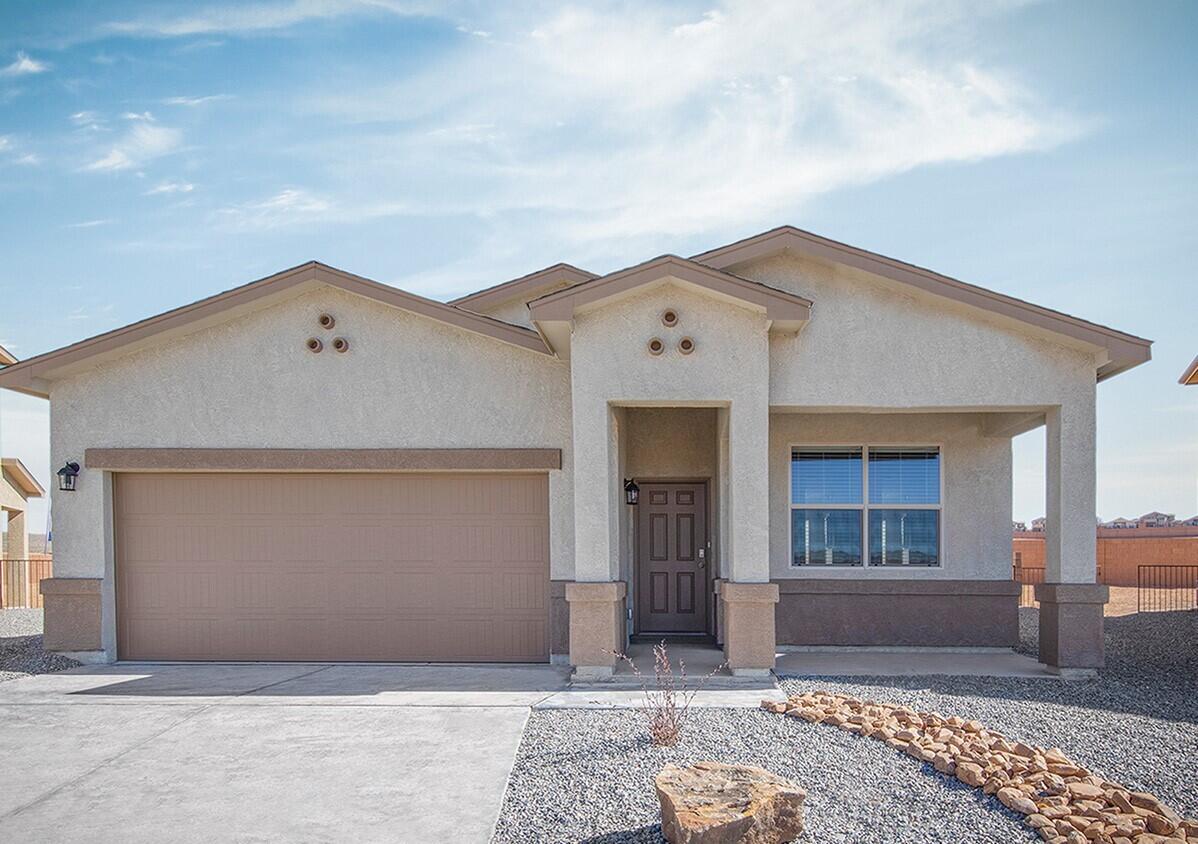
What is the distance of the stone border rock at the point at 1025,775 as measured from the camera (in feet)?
18.7

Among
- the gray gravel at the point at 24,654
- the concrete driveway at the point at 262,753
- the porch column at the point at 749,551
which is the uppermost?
the porch column at the point at 749,551

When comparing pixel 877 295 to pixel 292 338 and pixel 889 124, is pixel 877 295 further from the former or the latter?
pixel 292 338

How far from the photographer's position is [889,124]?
1280cm

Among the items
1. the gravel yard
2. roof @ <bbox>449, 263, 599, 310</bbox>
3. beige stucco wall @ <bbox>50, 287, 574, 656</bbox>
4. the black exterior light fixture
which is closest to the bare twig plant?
the gravel yard

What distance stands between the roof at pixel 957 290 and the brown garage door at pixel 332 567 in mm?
3925

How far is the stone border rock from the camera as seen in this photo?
570cm

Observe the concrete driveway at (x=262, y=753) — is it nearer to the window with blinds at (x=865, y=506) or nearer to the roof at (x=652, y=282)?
the roof at (x=652, y=282)

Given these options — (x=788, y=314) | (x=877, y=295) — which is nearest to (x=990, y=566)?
(x=877, y=295)

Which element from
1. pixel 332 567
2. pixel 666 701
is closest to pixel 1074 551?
pixel 666 701

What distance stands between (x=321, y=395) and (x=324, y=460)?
0.76 meters

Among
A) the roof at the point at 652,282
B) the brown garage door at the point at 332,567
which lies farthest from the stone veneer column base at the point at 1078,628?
the brown garage door at the point at 332,567

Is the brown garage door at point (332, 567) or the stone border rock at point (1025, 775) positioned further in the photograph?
the brown garage door at point (332, 567)

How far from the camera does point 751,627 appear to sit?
1029 centimetres

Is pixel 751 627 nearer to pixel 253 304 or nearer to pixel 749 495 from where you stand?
pixel 749 495
